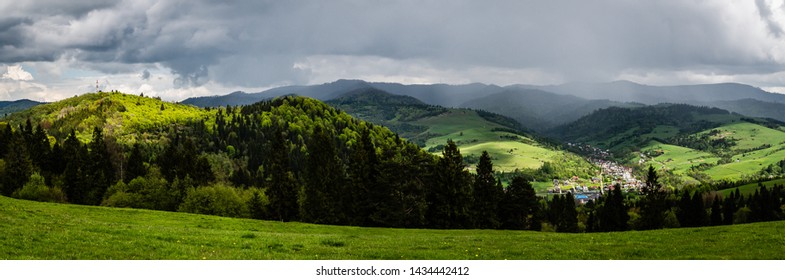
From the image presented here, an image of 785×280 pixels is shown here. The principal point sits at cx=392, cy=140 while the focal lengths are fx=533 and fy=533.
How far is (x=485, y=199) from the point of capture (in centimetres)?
9900

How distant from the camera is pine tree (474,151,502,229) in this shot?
323 ft

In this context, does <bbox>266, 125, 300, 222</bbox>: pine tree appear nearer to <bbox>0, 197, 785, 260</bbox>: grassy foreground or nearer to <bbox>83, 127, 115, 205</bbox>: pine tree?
<bbox>83, 127, 115, 205</bbox>: pine tree

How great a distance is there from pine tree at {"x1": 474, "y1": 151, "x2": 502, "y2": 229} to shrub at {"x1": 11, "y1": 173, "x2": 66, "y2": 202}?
99.2 metres

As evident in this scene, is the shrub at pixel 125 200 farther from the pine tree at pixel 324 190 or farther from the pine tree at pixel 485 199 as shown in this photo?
the pine tree at pixel 485 199

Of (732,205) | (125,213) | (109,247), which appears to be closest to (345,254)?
(109,247)

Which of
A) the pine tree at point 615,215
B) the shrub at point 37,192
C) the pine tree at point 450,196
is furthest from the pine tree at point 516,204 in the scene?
the shrub at point 37,192

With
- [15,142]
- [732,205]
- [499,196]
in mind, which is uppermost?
[15,142]

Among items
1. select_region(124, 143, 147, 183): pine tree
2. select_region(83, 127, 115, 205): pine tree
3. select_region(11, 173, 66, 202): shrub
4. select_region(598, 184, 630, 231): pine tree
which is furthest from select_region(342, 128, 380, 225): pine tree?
select_region(124, 143, 147, 183): pine tree

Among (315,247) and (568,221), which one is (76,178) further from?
(568,221)

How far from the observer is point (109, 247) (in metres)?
32.4

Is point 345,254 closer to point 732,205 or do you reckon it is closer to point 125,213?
point 125,213
